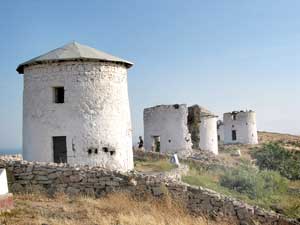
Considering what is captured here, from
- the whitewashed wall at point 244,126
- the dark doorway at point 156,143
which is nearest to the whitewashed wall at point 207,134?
the dark doorway at point 156,143

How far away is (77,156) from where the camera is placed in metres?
14.3

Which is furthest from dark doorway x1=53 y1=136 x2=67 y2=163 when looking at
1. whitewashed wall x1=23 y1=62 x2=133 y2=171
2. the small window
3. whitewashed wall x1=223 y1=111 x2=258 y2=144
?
whitewashed wall x1=223 y1=111 x2=258 y2=144

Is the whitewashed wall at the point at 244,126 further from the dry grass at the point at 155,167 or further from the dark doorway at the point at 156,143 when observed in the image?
the dry grass at the point at 155,167

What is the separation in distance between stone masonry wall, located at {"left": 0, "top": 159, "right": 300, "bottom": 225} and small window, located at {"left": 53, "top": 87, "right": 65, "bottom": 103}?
13.3ft

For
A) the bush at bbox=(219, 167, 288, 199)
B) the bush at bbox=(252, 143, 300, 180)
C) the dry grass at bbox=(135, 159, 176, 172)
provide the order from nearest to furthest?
the bush at bbox=(219, 167, 288, 199)
the dry grass at bbox=(135, 159, 176, 172)
the bush at bbox=(252, 143, 300, 180)

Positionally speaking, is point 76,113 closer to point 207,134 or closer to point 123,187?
point 123,187

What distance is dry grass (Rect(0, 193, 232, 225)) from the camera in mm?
7660

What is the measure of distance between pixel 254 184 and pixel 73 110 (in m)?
7.69

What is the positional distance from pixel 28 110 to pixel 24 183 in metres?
4.67

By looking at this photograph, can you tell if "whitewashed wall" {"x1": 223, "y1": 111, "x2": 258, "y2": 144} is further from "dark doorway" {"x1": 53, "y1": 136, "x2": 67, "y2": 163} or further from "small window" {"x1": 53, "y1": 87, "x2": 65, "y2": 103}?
"dark doorway" {"x1": 53, "y1": 136, "x2": 67, "y2": 163}

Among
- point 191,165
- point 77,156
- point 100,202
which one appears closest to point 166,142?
point 191,165

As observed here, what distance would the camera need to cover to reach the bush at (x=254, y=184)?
15.9 meters

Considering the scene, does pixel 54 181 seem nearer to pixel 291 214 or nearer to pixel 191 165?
pixel 291 214

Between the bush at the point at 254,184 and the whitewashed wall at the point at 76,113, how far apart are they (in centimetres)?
510
